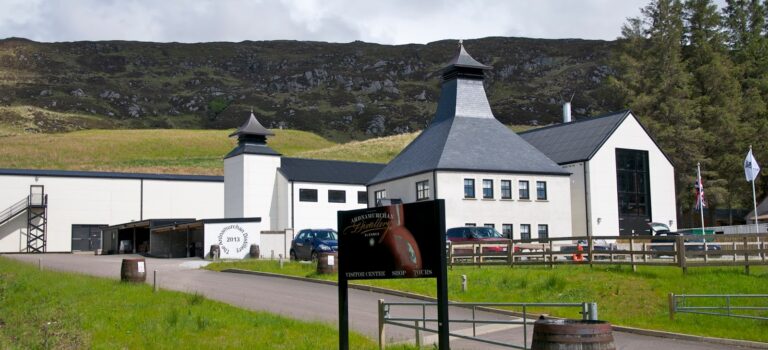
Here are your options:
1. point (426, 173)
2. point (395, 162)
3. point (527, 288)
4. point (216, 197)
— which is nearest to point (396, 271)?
point (527, 288)

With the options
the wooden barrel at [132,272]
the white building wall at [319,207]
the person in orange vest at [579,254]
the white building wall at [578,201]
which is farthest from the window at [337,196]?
the wooden barrel at [132,272]

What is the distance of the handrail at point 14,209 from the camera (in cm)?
5737

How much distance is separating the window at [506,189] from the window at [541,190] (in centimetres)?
181

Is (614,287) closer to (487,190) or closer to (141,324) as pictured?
(141,324)

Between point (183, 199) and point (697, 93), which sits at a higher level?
point (697, 93)

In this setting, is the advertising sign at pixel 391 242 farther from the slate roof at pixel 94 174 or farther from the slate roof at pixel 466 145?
the slate roof at pixel 94 174

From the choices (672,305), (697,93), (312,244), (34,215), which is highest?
(697,93)

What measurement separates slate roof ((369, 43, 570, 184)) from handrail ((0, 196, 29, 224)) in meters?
25.8

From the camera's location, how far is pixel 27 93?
177 metres

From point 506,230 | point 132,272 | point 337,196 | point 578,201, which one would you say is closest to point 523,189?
point 506,230

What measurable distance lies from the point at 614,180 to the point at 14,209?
40.3 m

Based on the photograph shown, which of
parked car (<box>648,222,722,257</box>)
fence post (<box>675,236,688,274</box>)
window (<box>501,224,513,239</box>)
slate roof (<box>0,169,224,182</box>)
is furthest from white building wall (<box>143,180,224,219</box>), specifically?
fence post (<box>675,236,688,274</box>)

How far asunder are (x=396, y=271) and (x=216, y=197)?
53.4 metres

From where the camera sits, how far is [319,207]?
187 feet
